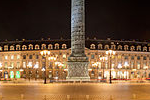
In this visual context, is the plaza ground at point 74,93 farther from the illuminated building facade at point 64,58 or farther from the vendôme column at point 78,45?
the illuminated building facade at point 64,58

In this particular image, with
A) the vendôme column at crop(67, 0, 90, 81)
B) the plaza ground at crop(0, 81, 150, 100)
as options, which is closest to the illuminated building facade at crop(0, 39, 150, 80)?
the vendôme column at crop(67, 0, 90, 81)

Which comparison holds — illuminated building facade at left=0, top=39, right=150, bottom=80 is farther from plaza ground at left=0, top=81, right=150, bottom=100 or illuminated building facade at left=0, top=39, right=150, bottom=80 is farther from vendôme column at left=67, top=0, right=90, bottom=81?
plaza ground at left=0, top=81, right=150, bottom=100

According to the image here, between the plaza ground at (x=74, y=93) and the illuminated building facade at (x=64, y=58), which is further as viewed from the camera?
the illuminated building facade at (x=64, y=58)

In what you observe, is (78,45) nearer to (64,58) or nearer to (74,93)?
(74,93)

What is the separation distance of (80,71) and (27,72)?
133 feet

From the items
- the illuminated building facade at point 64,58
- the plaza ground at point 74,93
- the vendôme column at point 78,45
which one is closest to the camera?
the plaza ground at point 74,93

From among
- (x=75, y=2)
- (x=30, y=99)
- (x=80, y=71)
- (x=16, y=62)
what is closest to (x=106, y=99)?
(x=30, y=99)

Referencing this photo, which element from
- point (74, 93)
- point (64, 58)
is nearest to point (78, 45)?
point (74, 93)

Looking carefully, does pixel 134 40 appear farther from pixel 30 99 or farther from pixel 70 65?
pixel 30 99

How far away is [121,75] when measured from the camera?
81.9 meters

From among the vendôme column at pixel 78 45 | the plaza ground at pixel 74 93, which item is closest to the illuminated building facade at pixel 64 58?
the vendôme column at pixel 78 45

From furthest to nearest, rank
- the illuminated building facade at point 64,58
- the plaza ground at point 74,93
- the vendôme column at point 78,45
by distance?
1. the illuminated building facade at point 64,58
2. the vendôme column at point 78,45
3. the plaza ground at point 74,93

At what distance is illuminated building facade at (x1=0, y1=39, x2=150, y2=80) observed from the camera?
80.0 metres

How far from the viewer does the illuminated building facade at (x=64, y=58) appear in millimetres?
80000
